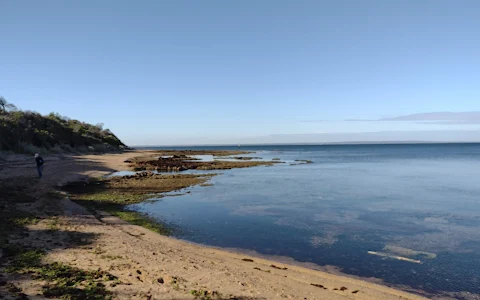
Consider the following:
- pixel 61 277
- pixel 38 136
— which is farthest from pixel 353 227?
pixel 38 136

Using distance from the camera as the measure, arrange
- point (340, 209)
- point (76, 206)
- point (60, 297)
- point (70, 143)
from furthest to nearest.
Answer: point (70, 143) → point (340, 209) → point (76, 206) → point (60, 297)

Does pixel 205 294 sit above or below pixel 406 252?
above

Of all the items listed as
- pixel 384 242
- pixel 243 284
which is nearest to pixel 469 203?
pixel 384 242

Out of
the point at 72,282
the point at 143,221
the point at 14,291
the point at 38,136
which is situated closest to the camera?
the point at 14,291

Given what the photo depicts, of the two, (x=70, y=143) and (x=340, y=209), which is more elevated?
(x=70, y=143)

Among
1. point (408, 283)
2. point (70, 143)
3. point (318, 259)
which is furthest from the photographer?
point (70, 143)

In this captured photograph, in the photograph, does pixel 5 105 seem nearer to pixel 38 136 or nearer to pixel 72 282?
pixel 38 136

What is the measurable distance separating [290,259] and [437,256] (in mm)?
5488

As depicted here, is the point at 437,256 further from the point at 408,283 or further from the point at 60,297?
the point at 60,297

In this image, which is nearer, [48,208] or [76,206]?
[48,208]

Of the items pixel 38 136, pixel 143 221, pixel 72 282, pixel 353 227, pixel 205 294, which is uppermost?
pixel 38 136

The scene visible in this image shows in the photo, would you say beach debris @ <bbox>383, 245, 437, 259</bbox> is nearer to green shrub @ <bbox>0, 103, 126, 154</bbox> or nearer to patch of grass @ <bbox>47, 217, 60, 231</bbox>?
patch of grass @ <bbox>47, 217, 60, 231</bbox>

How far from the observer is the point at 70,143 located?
66.1 metres

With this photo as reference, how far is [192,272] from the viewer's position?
27.0ft
